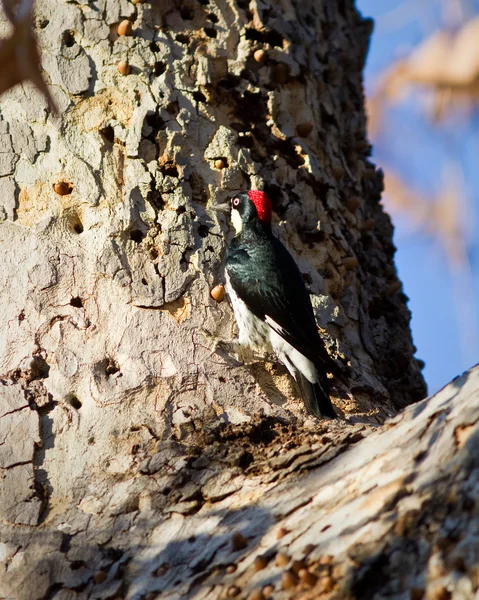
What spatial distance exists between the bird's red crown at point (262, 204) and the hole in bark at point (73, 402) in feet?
4.71

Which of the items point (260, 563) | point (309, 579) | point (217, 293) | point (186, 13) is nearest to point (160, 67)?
point (186, 13)

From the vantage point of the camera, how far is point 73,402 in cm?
329

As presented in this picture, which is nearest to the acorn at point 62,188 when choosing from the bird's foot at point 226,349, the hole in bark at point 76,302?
the hole in bark at point 76,302

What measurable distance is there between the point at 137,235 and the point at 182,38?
1160mm

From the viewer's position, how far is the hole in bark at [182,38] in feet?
14.0

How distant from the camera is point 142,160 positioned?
394 centimetres

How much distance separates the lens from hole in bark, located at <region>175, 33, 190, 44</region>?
426 cm

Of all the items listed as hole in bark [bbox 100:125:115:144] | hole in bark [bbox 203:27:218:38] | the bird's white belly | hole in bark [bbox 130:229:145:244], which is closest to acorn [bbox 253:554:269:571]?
the bird's white belly

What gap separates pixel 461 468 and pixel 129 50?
2756mm

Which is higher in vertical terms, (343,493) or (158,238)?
(158,238)

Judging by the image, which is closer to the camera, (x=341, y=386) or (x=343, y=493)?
(x=343, y=493)

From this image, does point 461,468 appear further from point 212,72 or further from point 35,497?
point 212,72

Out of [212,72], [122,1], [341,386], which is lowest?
[341,386]

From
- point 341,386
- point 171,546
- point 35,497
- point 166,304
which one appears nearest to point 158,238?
point 166,304
